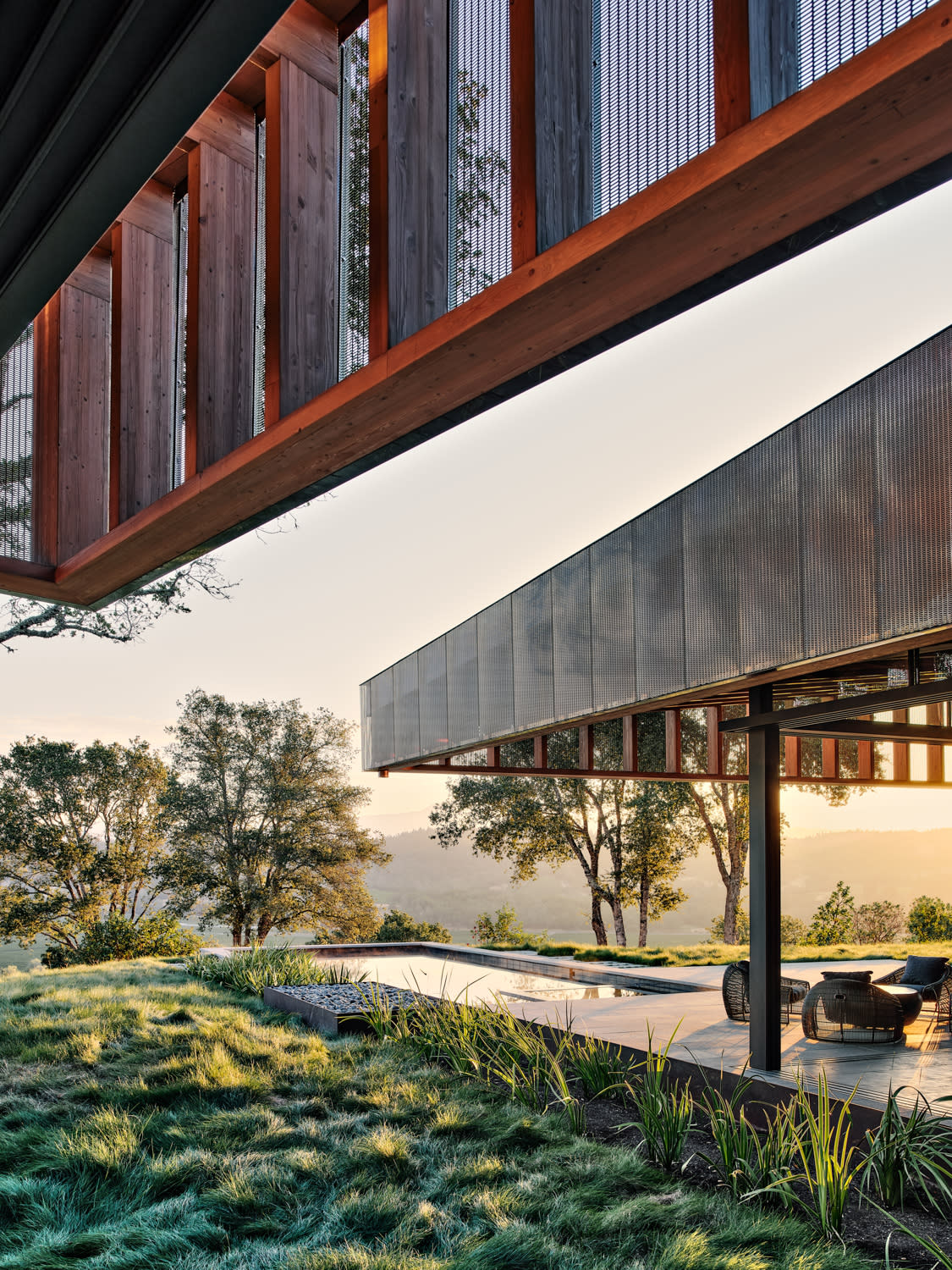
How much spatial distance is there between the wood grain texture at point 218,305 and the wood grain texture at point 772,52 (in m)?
2.20

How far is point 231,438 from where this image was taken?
3.70 metres

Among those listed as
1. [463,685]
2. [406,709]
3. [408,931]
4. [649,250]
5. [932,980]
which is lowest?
[408,931]

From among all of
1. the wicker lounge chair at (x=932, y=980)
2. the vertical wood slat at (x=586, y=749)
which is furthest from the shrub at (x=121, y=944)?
the wicker lounge chair at (x=932, y=980)

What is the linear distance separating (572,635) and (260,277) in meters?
6.21

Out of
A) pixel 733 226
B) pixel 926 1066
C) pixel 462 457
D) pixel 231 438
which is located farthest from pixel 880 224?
pixel 462 457

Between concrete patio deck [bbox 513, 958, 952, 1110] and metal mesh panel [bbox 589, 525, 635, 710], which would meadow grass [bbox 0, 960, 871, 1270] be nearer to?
concrete patio deck [bbox 513, 958, 952, 1110]

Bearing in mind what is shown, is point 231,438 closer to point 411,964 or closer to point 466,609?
point 411,964

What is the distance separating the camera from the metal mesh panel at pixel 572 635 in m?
9.41

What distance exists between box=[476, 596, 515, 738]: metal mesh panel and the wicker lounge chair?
5.05 meters

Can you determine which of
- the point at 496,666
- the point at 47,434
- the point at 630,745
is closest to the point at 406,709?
the point at 496,666

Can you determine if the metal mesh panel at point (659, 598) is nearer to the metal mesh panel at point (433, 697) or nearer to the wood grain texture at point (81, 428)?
the wood grain texture at point (81, 428)

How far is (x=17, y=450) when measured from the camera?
179 inches

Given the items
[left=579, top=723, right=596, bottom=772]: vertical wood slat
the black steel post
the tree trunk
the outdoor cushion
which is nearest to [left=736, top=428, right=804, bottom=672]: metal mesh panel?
the black steel post

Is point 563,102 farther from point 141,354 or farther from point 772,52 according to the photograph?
point 141,354
